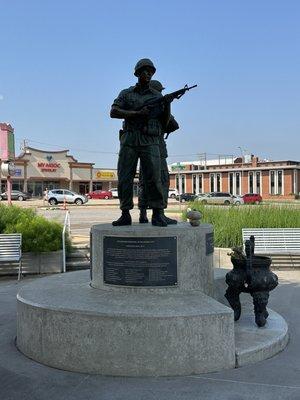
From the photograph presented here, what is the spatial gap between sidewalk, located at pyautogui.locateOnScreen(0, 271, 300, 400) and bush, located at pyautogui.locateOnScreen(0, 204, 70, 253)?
5531 mm

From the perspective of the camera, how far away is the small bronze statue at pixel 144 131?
6.29 m

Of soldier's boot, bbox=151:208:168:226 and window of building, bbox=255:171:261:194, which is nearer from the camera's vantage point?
soldier's boot, bbox=151:208:168:226

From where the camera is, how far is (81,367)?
473 centimetres

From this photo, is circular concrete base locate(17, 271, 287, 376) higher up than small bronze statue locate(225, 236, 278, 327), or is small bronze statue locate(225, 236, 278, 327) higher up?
small bronze statue locate(225, 236, 278, 327)

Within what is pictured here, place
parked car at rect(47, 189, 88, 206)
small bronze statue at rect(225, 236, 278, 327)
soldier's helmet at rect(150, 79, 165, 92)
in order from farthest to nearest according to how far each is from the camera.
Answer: parked car at rect(47, 189, 88, 206) → soldier's helmet at rect(150, 79, 165, 92) → small bronze statue at rect(225, 236, 278, 327)

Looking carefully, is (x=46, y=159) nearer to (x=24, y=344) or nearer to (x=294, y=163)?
(x=294, y=163)

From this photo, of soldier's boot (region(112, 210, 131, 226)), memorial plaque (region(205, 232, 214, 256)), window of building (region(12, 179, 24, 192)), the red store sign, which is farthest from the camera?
the red store sign

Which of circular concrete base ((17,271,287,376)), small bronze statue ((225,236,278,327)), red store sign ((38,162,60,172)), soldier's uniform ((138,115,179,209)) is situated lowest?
circular concrete base ((17,271,287,376))

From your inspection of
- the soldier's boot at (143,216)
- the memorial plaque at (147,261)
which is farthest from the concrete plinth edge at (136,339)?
the soldier's boot at (143,216)

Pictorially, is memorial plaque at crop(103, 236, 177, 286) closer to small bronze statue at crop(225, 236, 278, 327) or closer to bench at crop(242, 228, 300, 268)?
small bronze statue at crop(225, 236, 278, 327)

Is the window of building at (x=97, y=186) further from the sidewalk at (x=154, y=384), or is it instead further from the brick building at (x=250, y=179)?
the sidewalk at (x=154, y=384)

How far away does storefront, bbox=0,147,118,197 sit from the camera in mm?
68250

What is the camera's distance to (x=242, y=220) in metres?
13.5

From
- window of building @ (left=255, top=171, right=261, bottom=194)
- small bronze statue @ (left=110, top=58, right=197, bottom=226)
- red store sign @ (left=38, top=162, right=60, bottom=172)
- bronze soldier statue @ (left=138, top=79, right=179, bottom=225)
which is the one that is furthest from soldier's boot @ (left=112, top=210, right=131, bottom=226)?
window of building @ (left=255, top=171, right=261, bottom=194)
